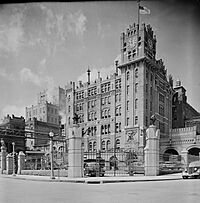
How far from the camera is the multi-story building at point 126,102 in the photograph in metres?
19.7

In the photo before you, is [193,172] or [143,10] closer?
[143,10]

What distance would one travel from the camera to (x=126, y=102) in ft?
70.5

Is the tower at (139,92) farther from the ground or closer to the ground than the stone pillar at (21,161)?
farther from the ground

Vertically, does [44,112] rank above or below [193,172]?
above

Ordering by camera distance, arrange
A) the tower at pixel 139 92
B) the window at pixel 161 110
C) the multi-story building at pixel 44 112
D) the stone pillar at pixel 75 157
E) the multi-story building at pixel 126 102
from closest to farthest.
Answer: the stone pillar at pixel 75 157 < the multi-story building at pixel 44 112 < the tower at pixel 139 92 < the multi-story building at pixel 126 102 < the window at pixel 161 110

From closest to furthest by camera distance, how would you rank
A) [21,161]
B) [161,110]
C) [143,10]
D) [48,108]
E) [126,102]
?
1. [143,10]
2. [48,108]
3. [21,161]
4. [126,102]
5. [161,110]

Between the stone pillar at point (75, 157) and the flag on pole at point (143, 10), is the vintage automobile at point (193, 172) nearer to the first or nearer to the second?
the stone pillar at point (75, 157)

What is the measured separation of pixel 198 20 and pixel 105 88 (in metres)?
16.8

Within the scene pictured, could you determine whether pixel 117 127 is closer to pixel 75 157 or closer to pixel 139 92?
pixel 139 92

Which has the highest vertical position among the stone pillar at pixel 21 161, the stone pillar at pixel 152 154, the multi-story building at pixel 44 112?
the multi-story building at pixel 44 112

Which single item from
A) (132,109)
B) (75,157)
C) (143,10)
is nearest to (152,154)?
(75,157)

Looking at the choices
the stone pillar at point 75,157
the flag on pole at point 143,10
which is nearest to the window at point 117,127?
the stone pillar at point 75,157

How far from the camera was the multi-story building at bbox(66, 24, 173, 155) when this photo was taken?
19656mm

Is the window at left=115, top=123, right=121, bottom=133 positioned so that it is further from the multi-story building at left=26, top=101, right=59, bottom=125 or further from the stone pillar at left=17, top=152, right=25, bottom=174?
the stone pillar at left=17, top=152, right=25, bottom=174
